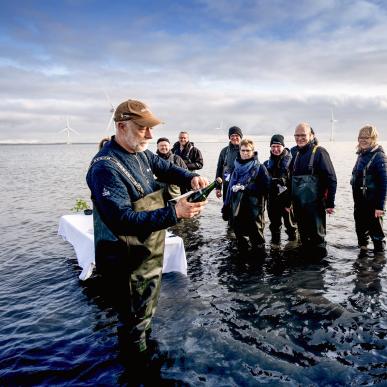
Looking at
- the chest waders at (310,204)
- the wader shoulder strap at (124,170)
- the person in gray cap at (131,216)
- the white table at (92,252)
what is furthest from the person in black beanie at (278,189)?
the wader shoulder strap at (124,170)

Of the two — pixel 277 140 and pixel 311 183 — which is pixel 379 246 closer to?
pixel 311 183

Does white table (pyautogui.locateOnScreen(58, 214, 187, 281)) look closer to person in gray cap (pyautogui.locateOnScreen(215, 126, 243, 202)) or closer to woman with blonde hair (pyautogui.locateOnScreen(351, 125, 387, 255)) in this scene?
person in gray cap (pyautogui.locateOnScreen(215, 126, 243, 202))

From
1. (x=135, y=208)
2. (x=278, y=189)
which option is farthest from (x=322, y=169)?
(x=135, y=208)

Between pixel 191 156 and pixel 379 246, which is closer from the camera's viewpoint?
pixel 379 246

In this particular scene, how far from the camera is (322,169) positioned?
26.7ft

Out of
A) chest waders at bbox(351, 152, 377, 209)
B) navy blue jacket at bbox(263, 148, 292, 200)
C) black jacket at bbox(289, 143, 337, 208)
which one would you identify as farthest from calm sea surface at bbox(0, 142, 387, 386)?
navy blue jacket at bbox(263, 148, 292, 200)

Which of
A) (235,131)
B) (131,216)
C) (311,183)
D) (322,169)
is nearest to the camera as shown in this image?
(131,216)

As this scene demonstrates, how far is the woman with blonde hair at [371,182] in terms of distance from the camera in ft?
27.8

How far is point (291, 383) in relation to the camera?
452 centimetres

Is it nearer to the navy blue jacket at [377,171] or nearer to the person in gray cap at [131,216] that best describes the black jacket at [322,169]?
the navy blue jacket at [377,171]

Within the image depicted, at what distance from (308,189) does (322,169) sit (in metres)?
0.60

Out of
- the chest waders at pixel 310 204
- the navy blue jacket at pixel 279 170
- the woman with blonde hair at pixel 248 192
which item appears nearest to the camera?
the chest waders at pixel 310 204

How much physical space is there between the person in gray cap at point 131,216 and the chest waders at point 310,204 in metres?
4.80

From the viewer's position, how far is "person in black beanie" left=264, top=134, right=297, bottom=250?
1040 cm
